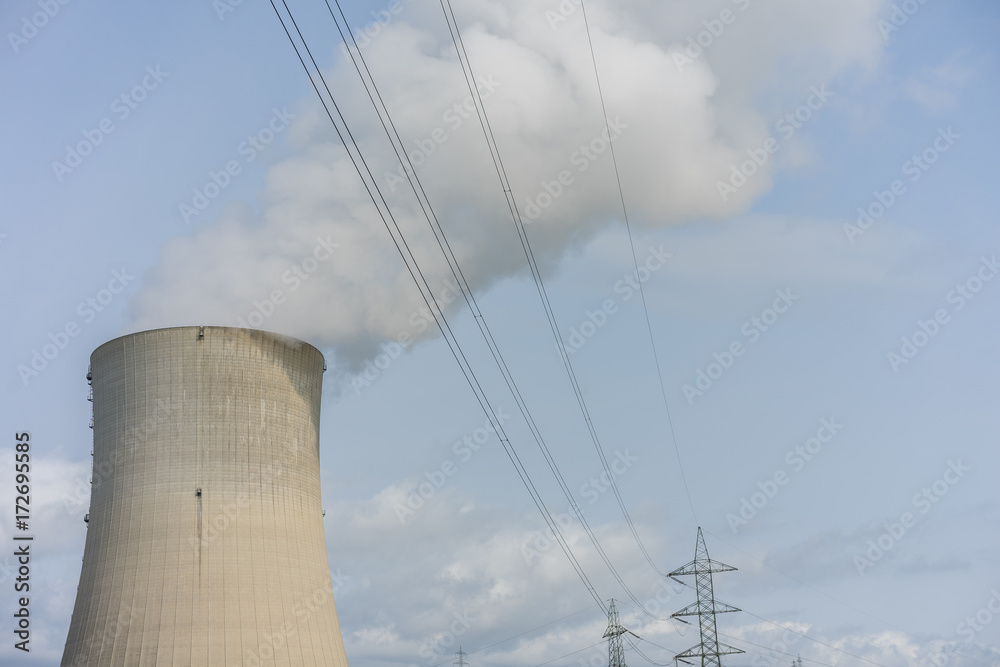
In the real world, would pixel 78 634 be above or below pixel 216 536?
below

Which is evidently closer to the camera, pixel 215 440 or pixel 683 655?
pixel 215 440

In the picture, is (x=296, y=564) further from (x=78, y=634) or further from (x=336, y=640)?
(x=78, y=634)

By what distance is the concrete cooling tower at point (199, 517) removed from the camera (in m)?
18.8

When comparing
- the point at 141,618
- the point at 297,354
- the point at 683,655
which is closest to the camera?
A: the point at 141,618

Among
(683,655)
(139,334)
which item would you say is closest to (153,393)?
(139,334)

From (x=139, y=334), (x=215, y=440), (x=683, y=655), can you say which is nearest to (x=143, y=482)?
(x=215, y=440)

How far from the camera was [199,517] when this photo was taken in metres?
19.2

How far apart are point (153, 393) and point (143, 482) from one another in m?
1.70

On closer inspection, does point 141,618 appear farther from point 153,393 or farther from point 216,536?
point 153,393

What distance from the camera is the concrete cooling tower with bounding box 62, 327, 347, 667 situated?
18.8 meters

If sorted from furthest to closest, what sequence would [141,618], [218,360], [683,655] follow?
[683,655] → [218,360] → [141,618]

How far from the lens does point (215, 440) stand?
19.6 m

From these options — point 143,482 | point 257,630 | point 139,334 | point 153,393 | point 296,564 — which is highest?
point 139,334

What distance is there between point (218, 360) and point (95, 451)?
3220 mm
